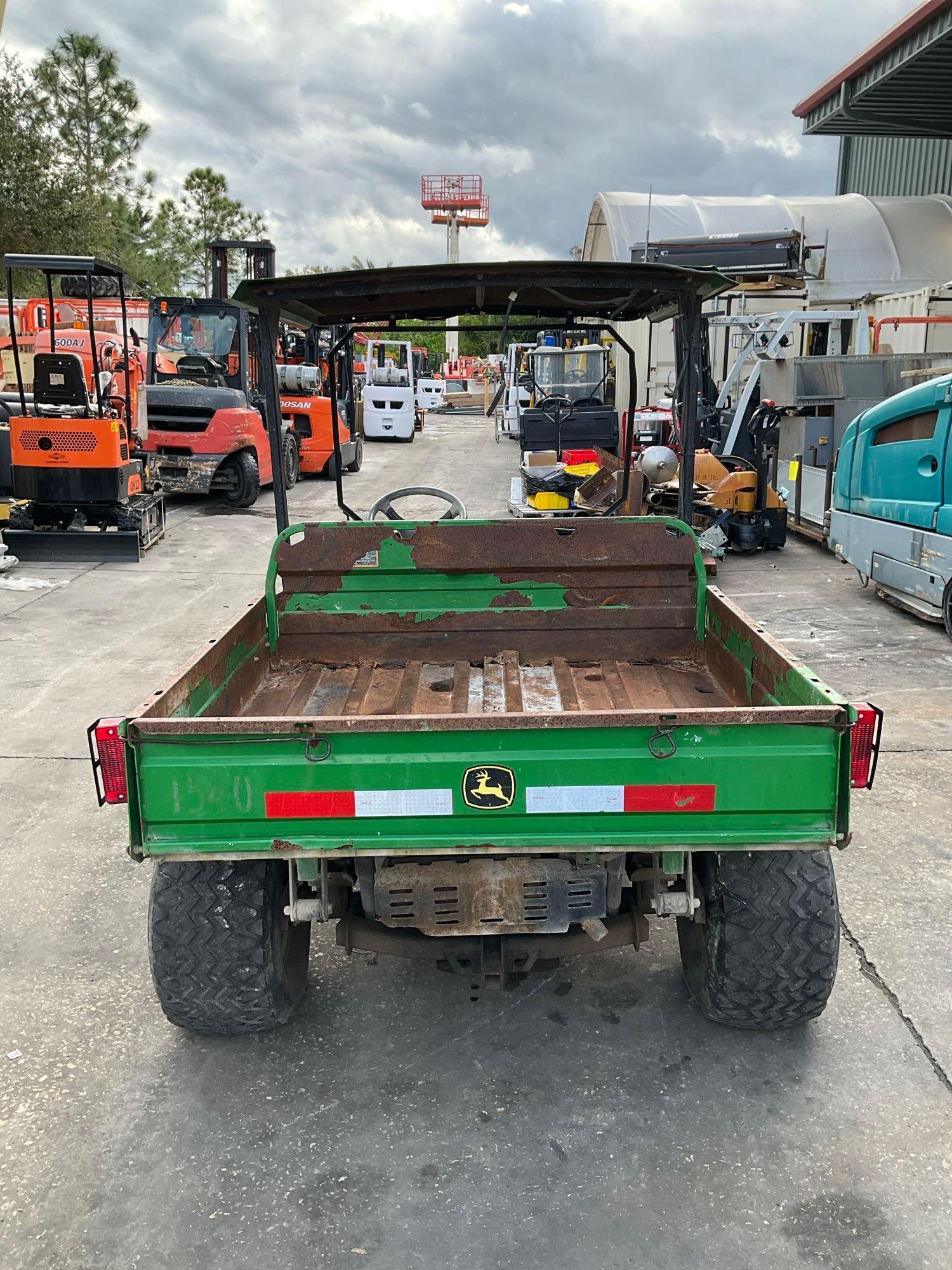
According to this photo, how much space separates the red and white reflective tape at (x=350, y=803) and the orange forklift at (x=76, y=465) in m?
8.66

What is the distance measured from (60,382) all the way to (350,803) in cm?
957

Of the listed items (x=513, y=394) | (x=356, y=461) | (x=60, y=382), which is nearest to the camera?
(x=60, y=382)

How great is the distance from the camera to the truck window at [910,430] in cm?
757

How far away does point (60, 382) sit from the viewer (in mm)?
10750

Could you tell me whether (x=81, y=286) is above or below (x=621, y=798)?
above

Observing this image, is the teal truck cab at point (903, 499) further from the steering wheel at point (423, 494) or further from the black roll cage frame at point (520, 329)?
the steering wheel at point (423, 494)

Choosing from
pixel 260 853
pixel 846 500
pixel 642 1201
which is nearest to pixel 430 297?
pixel 260 853

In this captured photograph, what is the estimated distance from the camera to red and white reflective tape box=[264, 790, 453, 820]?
2.57m

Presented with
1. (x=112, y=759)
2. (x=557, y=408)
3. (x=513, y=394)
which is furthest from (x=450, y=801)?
Answer: (x=513, y=394)

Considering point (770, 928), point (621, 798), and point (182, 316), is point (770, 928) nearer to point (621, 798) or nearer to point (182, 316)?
point (621, 798)

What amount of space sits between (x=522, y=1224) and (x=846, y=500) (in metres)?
7.59

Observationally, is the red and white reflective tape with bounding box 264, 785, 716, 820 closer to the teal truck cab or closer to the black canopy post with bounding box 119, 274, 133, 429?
the teal truck cab

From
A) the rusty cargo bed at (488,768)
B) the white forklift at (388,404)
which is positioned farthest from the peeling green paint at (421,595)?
the white forklift at (388,404)

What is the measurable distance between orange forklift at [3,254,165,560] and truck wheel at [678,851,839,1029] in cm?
896
